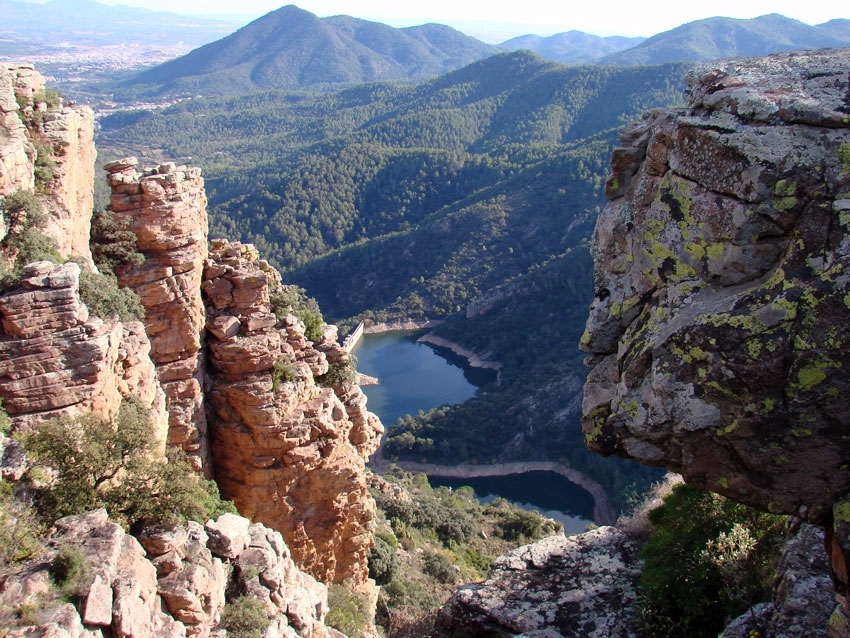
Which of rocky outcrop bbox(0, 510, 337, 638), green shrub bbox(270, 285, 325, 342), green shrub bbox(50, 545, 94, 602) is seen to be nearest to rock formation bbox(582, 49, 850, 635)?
rocky outcrop bbox(0, 510, 337, 638)

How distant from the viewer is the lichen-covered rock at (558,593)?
11438 mm

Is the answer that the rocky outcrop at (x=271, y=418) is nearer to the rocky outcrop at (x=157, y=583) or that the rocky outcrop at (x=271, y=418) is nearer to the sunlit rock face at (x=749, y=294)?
the rocky outcrop at (x=157, y=583)

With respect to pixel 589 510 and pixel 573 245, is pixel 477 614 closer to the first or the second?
pixel 589 510

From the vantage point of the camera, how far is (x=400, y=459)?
59406 millimetres

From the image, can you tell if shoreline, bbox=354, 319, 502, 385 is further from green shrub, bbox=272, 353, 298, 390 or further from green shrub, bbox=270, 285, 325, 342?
green shrub, bbox=272, 353, 298, 390

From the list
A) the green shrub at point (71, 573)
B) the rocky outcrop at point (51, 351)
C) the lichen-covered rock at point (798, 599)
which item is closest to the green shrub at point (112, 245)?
the rocky outcrop at point (51, 351)

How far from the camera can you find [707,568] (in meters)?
10.9

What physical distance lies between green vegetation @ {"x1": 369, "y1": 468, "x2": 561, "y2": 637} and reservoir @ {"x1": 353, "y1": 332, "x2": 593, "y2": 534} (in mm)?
18238

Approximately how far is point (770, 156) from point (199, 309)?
36.7ft

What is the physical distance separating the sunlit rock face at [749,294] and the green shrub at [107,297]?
8.24 meters

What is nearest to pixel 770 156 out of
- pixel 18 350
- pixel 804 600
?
pixel 804 600

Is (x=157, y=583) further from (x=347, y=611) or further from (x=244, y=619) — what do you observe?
(x=347, y=611)

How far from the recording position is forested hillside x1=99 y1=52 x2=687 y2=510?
2530 inches

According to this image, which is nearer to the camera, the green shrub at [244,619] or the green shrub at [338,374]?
the green shrub at [244,619]
